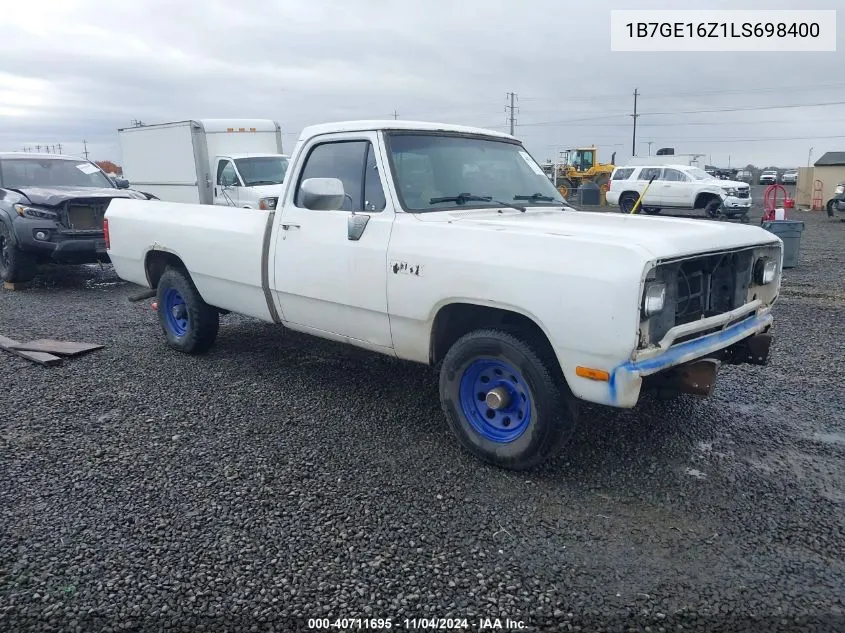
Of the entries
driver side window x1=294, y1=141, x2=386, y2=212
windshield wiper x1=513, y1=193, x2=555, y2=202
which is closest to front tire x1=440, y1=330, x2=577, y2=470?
driver side window x1=294, y1=141, x2=386, y2=212

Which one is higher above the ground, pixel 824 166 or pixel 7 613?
pixel 824 166

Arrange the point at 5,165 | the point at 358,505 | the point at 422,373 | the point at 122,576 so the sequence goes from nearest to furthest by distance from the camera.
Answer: the point at 122,576, the point at 358,505, the point at 422,373, the point at 5,165

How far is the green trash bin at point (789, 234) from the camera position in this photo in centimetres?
1027

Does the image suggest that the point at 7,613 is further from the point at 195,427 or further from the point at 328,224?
the point at 328,224

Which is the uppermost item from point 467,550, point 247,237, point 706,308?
point 247,237

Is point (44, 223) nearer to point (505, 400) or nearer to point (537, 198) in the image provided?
point (537, 198)

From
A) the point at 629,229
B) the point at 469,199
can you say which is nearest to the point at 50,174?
the point at 469,199

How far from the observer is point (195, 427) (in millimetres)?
4398

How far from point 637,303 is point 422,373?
2.72 metres

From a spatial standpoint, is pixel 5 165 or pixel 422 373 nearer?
pixel 422 373

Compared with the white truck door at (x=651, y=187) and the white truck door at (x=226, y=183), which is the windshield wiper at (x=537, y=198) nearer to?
the white truck door at (x=226, y=183)

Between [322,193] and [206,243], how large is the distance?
170cm

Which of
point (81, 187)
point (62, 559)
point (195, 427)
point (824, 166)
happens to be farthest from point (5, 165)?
point (824, 166)

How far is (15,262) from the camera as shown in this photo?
9375mm
